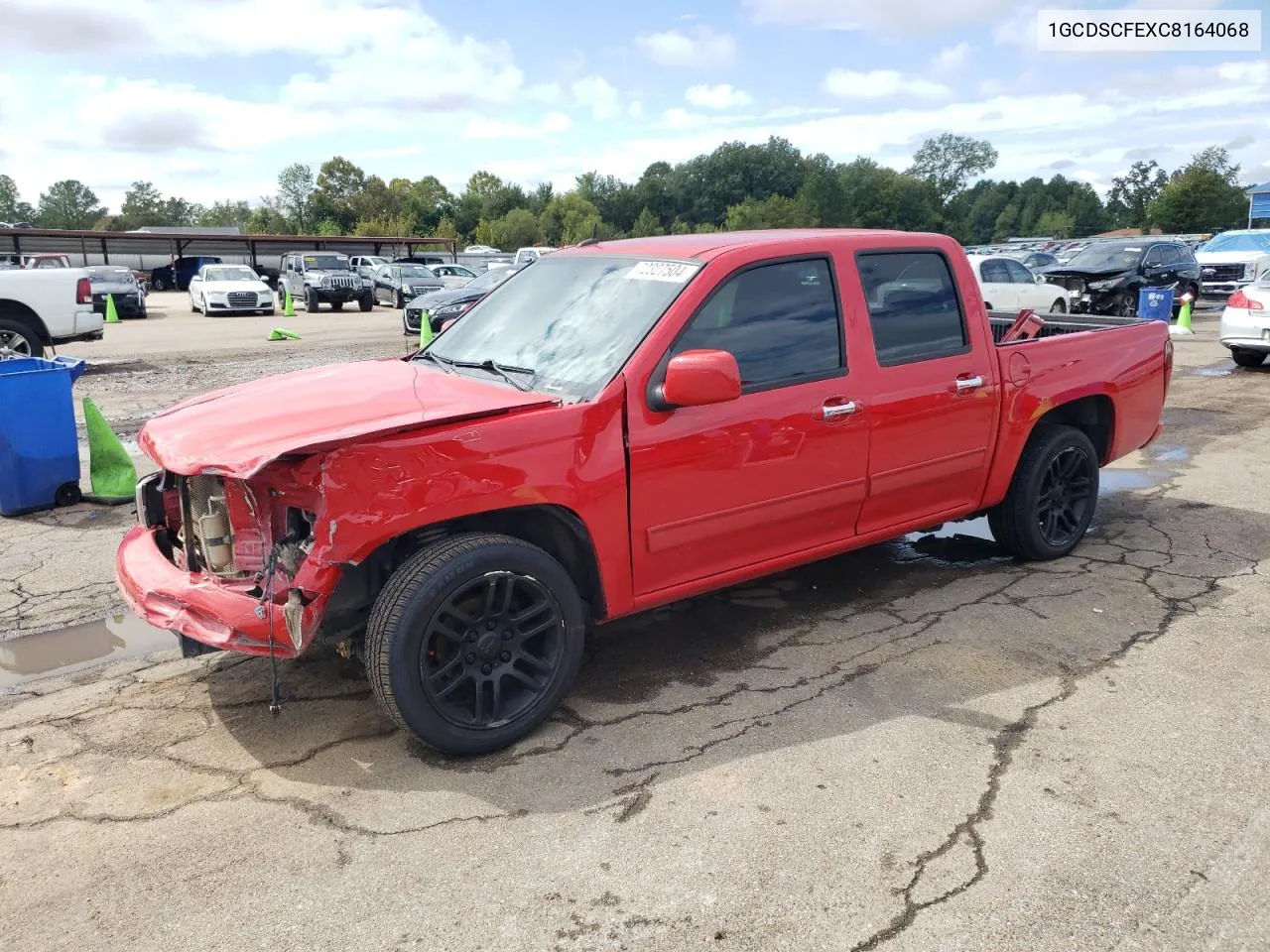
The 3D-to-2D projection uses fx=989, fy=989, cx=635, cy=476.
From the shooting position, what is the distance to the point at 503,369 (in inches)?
164

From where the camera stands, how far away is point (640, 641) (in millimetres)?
4629

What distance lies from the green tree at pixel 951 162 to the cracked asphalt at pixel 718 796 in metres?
154

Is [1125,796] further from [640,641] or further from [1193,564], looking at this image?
[1193,564]

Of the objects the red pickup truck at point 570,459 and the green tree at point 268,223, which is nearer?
the red pickup truck at point 570,459

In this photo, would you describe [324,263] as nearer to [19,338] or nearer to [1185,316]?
[19,338]

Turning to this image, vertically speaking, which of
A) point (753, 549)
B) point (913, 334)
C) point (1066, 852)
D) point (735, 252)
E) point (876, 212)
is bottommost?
point (1066, 852)

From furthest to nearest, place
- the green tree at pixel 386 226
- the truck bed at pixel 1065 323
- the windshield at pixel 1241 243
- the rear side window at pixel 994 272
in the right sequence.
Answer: the green tree at pixel 386 226 → the windshield at pixel 1241 243 → the rear side window at pixel 994 272 → the truck bed at pixel 1065 323

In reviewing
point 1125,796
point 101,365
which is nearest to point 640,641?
point 1125,796

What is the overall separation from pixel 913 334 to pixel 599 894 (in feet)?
9.85

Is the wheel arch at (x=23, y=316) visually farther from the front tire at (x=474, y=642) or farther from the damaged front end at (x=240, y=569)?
the front tire at (x=474, y=642)

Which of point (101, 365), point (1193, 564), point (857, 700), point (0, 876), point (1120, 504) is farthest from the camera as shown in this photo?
point (101, 365)

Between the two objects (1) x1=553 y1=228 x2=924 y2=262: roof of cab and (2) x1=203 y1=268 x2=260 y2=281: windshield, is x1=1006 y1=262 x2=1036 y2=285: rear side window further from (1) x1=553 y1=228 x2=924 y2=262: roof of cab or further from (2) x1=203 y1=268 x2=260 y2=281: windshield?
(2) x1=203 y1=268 x2=260 y2=281: windshield

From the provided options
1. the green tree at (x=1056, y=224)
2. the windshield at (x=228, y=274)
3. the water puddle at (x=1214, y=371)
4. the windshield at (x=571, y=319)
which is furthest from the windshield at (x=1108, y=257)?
the green tree at (x=1056, y=224)

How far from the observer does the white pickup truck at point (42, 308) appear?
11.8 m
